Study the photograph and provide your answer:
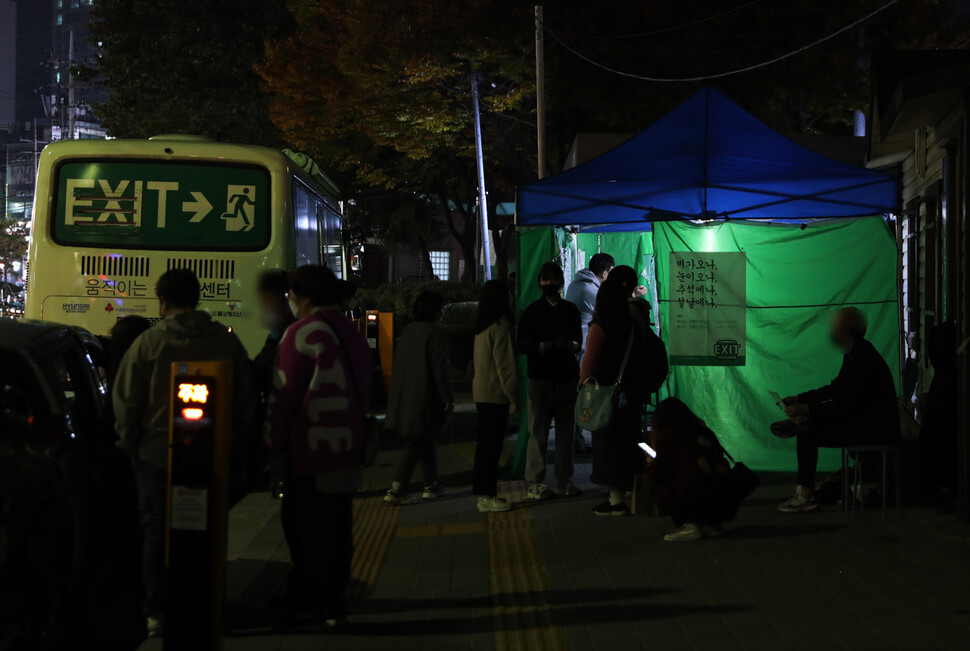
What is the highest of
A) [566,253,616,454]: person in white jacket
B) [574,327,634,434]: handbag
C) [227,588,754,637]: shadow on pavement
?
[566,253,616,454]: person in white jacket

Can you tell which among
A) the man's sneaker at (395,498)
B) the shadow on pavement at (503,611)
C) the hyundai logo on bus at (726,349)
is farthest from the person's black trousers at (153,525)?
the hyundai logo on bus at (726,349)

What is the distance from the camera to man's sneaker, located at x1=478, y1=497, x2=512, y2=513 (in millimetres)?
9367

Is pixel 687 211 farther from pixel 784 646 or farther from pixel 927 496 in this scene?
pixel 784 646

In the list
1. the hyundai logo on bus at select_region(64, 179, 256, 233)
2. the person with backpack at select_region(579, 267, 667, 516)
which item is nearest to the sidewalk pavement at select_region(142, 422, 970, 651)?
the person with backpack at select_region(579, 267, 667, 516)

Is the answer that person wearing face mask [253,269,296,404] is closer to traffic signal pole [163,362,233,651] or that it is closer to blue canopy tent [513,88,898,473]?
traffic signal pole [163,362,233,651]

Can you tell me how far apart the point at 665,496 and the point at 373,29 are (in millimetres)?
24348

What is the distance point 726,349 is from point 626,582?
4.18 metres

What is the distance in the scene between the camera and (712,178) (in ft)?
33.8

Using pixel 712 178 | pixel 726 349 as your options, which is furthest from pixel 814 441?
pixel 712 178

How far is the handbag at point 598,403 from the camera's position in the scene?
875cm

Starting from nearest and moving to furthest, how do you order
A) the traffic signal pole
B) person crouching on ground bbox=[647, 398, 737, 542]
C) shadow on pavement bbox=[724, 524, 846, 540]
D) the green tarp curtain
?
1. the traffic signal pole
2. person crouching on ground bbox=[647, 398, 737, 542]
3. shadow on pavement bbox=[724, 524, 846, 540]
4. the green tarp curtain

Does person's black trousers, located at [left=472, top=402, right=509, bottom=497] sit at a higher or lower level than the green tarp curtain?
lower

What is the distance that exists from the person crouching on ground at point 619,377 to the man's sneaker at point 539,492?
33.7 inches

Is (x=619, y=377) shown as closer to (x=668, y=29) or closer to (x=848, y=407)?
(x=848, y=407)
